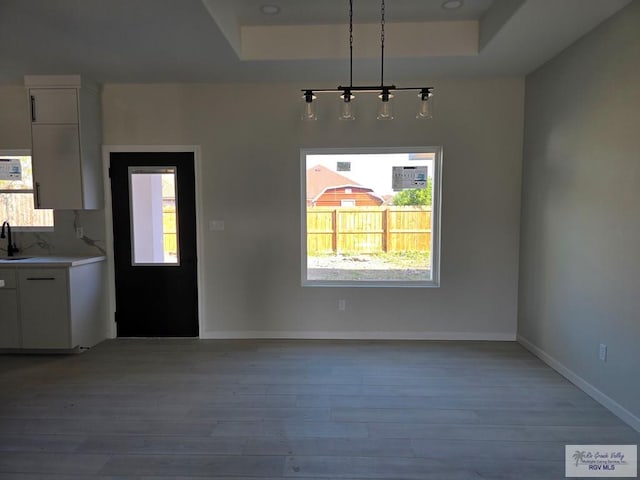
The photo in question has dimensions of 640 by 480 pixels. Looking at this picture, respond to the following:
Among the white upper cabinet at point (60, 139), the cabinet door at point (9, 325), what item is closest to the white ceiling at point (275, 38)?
the white upper cabinet at point (60, 139)

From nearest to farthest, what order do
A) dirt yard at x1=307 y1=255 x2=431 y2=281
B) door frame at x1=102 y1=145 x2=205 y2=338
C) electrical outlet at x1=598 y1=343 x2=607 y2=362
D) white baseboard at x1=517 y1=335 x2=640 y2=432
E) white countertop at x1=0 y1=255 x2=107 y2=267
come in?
white baseboard at x1=517 y1=335 x2=640 y2=432, electrical outlet at x1=598 y1=343 x2=607 y2=362, white countertop at x1=0 y1=255 x2=107 y2=267, door frame at x1=102 y1=145 x2=205 y2=338, dirt yard at x1=307 y1=255 x2=431 y2=281

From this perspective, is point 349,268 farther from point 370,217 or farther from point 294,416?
point 294,416

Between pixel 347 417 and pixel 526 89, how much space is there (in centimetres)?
352

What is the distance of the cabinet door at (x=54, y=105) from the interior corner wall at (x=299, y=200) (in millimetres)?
338

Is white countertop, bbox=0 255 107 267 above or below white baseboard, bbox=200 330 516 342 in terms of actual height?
above

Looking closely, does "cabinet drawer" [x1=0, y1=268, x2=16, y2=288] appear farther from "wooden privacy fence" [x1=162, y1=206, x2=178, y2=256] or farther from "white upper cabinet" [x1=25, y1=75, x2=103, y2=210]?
"wooden privacy fence" [x1=162, y1=206, x2=178, y2=256]

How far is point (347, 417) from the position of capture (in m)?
2.45

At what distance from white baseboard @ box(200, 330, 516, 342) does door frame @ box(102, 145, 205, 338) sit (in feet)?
1.20

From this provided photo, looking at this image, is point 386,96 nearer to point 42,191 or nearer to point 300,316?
point 300,316

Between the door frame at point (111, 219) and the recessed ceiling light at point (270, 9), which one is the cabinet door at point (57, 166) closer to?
the door frame at point (111, 219)

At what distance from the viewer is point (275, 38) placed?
3129 mm

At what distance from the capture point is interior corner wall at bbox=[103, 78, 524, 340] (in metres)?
3.71

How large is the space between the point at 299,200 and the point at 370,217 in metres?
0.81

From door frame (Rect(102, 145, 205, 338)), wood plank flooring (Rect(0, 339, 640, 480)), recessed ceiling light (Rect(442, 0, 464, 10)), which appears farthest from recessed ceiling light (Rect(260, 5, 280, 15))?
wood plank flooring (Rect(0, 339, 640, 480))
